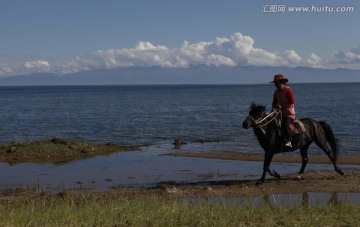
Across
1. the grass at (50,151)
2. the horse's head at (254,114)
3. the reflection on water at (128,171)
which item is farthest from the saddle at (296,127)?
the grass at (50,151)

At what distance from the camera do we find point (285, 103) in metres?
13.4

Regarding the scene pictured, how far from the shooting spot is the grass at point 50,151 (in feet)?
64.3

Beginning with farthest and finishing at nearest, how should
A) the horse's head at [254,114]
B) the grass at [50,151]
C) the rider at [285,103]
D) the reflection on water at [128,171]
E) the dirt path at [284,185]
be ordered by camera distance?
1. the grass at [50,151]
2. the reflection on water at [128,171]
3. the rider at [285,103]
4. the horse's head at [254,114]
5. the dirt path at [284,185]

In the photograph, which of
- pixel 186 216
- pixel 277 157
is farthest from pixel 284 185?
pixel 277 157

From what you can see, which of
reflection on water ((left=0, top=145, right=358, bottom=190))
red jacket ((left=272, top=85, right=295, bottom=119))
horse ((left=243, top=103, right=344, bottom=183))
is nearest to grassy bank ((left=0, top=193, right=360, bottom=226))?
horse ((left=243, top=103, right=344, bottom=183))

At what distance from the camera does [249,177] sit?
14.8m

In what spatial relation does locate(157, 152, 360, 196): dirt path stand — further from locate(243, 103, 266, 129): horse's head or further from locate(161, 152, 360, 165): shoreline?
locate(161, 152, 360, 165): shoreline

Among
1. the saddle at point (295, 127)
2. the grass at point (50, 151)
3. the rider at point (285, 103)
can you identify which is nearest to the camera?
the rider at point (285, 103)

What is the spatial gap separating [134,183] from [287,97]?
5.20 m

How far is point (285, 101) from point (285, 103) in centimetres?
6

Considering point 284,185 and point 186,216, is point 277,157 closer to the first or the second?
point 284,185

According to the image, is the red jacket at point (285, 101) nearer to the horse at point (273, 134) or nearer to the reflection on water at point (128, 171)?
the horse at point (273, 134)

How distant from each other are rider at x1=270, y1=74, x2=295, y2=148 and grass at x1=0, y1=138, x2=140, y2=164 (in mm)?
9704

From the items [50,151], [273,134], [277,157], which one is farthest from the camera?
[50,151]
